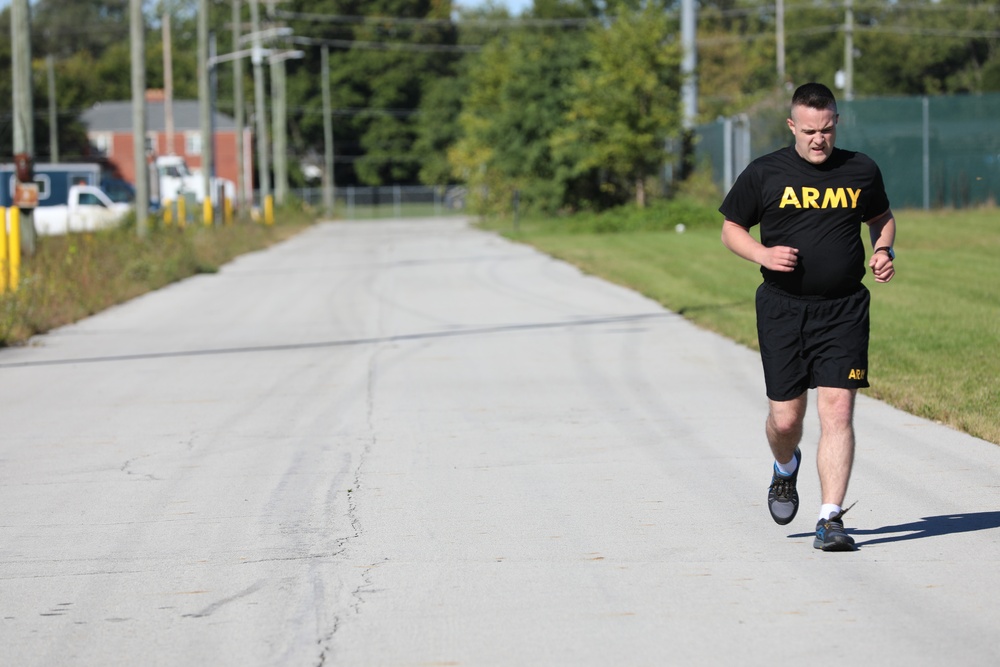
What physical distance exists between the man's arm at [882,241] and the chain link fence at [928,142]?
28868 millimetres

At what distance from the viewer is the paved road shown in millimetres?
5168

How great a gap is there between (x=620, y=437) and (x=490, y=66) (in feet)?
189

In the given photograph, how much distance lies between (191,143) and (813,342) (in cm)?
8998

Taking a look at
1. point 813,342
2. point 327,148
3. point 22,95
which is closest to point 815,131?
point 813,342

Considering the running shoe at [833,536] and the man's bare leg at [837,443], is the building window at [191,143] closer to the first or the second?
the man's bare leg at [837,443]

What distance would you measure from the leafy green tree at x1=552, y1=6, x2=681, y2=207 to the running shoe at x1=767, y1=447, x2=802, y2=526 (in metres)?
35.0

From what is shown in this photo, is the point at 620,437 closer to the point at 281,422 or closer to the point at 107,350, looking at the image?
the point at 281,422

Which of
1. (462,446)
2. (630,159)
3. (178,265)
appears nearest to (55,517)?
(462,446)

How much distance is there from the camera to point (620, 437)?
9.54 m

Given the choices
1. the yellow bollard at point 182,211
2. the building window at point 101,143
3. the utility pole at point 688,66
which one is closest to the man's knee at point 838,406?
the yellow bollard at point 182,211

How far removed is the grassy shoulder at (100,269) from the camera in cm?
1750

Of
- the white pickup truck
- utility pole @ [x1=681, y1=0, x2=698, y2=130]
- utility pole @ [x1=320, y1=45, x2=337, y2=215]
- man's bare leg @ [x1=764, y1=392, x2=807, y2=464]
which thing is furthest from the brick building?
man's bare leg @ [x1=764, y1=392, x2=807, y2=464]

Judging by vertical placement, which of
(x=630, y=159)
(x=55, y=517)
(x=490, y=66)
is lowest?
(x=55, y=517)

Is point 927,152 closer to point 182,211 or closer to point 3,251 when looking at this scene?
point 182,211
